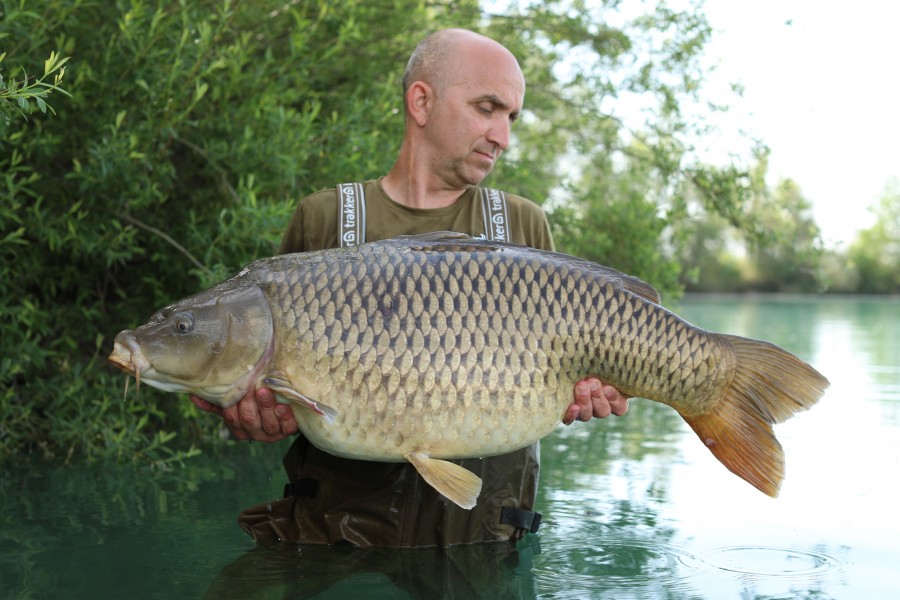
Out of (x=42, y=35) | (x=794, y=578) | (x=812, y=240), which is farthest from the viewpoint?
(x=812, y=240)

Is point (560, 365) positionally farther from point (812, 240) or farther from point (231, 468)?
point (812, 240)

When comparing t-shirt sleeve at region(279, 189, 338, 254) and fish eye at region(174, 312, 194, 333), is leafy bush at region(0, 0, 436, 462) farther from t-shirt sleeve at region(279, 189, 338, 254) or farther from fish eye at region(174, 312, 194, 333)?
fish eye at region(174, 312, 194, 333)

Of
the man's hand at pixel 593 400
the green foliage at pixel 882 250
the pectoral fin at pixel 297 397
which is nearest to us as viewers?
the pectoral fin at pixel 297 397

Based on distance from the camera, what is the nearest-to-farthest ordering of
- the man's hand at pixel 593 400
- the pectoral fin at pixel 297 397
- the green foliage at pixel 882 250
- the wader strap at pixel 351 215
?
1. the pectoral fin at pixel 297 397
2. the man's hand at pixel 593 400
3. the wader strap at pixel 351 215
4. the green foliage at pixel 882 250

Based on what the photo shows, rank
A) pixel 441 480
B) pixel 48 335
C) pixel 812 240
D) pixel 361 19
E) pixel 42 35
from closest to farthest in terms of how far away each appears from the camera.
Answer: pixel 441 480 < pixel 42 35 < pixel 48 335 < pixel 361 19 < pixel 812 240

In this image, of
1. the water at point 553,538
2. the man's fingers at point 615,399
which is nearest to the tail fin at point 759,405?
the man's fingers at point 615,399

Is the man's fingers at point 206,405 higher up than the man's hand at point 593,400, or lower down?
lower down

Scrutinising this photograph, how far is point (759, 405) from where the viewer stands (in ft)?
7.61

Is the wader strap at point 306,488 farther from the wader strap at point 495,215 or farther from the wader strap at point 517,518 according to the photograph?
the wader strap at point 495,215

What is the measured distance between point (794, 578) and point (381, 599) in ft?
3.57

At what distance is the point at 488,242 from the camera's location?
232cm

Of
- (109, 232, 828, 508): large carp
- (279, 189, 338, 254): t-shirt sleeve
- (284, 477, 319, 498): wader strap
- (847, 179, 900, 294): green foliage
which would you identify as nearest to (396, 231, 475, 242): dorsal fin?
(109, 232, 828, 508): large carp

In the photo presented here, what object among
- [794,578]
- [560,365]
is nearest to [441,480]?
[560,365]

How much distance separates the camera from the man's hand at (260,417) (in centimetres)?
224
